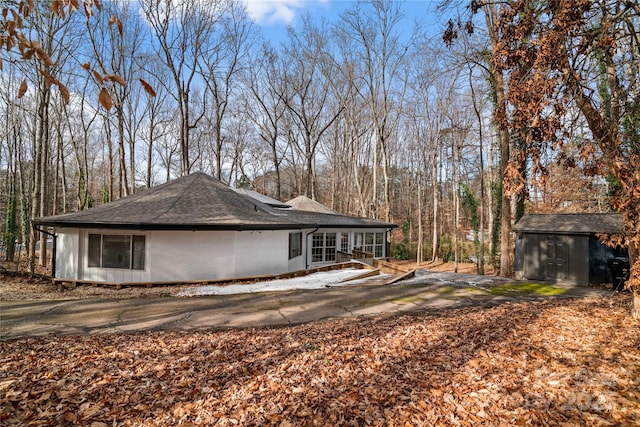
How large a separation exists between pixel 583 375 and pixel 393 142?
2982cm

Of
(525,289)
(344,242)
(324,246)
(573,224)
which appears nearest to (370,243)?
(344,242)

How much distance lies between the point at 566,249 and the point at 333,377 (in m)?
12.9

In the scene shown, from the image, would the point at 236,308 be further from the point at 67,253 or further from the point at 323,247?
the point at 323,247

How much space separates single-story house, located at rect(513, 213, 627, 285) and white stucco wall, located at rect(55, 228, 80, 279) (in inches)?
675

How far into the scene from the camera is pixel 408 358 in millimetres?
4168

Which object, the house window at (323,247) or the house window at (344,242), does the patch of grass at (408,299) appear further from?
the house window at (344,242)

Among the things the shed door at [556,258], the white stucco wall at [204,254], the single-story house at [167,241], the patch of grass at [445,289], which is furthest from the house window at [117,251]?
the shed door at [556,258]

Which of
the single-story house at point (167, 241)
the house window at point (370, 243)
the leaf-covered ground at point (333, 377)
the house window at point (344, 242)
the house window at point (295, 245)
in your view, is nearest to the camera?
the leaf-covered ground at point (333, 377)

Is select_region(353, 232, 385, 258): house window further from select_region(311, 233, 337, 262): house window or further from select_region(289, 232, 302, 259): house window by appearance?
select_region(289, 232, 302, 259): house window

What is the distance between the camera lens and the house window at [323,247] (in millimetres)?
17016

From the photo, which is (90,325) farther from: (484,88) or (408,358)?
(484,88)

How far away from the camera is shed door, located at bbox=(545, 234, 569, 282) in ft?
40.9

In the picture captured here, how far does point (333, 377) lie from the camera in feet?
12.0

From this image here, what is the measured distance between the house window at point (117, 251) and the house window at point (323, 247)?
333 inches
